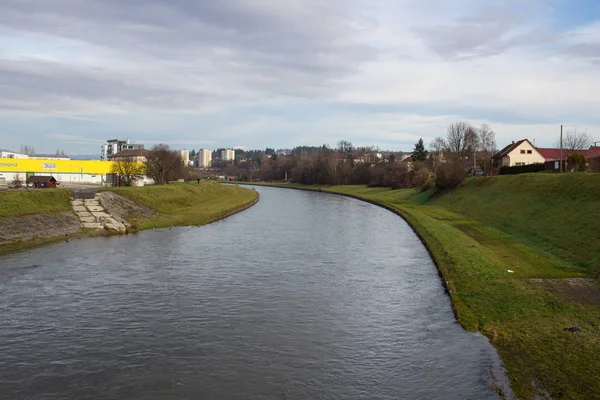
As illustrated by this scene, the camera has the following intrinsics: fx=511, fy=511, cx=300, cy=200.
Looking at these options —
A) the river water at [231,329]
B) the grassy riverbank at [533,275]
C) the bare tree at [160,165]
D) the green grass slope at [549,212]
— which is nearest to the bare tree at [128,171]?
the bare tree at [160,165]

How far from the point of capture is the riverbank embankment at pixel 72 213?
33.4 meters

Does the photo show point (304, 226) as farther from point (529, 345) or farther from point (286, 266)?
point (529, 345)

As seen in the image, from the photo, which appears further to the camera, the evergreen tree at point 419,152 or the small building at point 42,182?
the evergreen tree at point 419,152

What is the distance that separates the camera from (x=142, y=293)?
20.2 m

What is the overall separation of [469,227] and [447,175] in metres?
28.4

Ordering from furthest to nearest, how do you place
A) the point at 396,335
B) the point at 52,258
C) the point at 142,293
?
the point at 52,258
the point at 142,293
the point at 396,335

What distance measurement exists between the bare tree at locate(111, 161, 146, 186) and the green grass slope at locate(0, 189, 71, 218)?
39.0 m

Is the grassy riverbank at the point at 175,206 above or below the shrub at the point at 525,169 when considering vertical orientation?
below

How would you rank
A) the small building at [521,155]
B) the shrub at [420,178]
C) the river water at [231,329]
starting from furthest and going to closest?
the small building at [521,155] < the shrub at [420,178] < the river water at [231,329]

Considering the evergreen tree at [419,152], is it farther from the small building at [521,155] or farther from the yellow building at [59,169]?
the yellow building at [59,169]

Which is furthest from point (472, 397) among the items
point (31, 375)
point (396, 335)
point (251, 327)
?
point (31, 375)

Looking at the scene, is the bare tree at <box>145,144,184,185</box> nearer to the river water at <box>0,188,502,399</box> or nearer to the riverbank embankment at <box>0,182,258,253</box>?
the riverbank embankment at <box>0,182,258,253</box>

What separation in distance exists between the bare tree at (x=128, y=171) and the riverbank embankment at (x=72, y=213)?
2283 cm

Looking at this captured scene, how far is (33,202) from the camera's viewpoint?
39.2 meters
